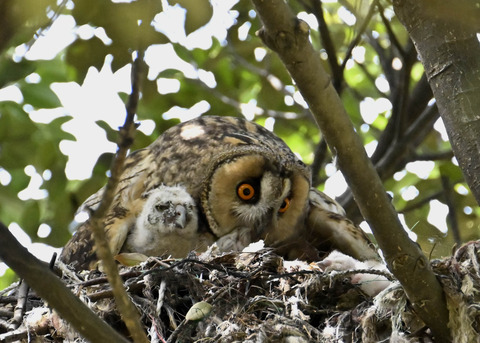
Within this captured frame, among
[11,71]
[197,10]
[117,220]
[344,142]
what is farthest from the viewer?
[117,220]

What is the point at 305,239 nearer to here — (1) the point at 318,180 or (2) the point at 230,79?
(1) the point at 318,180

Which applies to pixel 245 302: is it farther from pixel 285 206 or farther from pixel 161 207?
pixel 285 206

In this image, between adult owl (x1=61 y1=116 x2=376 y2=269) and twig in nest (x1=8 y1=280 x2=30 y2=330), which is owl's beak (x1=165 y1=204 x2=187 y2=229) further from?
twig in nest (x1=8 y1=280 x2=30 y2=330)

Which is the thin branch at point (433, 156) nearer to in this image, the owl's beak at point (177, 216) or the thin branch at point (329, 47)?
the thin branch at point (329, 47)

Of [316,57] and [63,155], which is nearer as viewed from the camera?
[316,57]

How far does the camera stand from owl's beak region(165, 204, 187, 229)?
11.0ft

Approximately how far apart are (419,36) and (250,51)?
7.41ft

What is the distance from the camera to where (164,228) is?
331 centimetres

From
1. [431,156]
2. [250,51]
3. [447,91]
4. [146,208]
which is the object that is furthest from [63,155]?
[447,91]

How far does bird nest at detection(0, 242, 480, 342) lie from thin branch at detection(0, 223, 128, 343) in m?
0.78

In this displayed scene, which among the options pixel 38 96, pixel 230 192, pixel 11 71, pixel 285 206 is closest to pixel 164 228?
pixel 230 192

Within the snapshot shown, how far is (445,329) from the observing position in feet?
6.30

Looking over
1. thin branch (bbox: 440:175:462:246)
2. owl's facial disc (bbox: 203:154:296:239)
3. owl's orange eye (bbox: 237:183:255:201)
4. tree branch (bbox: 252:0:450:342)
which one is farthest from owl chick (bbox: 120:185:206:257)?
tree branch (bbox: 252:0:450:342)

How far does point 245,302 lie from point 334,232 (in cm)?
126
